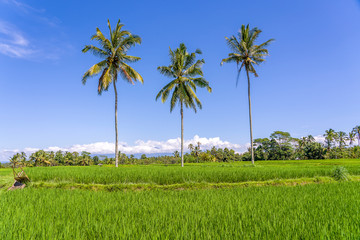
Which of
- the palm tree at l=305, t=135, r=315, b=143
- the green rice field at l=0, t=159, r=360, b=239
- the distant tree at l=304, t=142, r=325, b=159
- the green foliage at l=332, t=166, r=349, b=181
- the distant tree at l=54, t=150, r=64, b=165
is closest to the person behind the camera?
the green rice field at l=0, t=159, r=360, b=239

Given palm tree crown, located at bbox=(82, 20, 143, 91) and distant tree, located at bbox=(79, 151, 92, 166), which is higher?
palm tree crown, located at bbox=(82, 20, 143, 91)

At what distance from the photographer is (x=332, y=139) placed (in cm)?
5506

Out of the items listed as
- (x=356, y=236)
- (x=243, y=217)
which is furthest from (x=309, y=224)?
(x=243, y=217)

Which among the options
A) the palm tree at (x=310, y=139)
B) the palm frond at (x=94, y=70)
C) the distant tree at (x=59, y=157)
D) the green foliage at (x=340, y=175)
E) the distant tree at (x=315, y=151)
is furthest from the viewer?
the palm tree at (x=310, y=139)

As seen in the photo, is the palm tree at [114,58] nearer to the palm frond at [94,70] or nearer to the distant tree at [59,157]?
the palm frond at [94,70]

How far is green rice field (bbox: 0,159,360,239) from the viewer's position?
2494 millimetres

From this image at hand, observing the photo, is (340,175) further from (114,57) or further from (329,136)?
(329,136)

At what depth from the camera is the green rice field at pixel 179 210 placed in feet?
8.18

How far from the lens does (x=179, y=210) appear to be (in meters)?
3.59

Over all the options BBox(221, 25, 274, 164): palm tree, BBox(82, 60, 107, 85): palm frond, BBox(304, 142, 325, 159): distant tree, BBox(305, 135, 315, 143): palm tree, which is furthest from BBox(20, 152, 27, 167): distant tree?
BBox(305, 135, 315, 143): palm tree

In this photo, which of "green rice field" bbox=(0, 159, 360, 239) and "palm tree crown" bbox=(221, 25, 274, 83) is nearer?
→ "green rice field" bbox=(0, 159, 360, 239)

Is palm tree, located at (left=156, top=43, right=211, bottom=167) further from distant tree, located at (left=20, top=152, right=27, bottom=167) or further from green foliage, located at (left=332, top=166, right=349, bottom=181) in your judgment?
distant tree, located at (left=20, top=152, right=27, bottom=167)

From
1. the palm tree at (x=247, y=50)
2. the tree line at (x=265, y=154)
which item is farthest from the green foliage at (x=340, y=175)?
the tree line at (x=265, y=154)

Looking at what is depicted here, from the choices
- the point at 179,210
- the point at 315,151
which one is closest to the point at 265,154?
the point at 315,151
